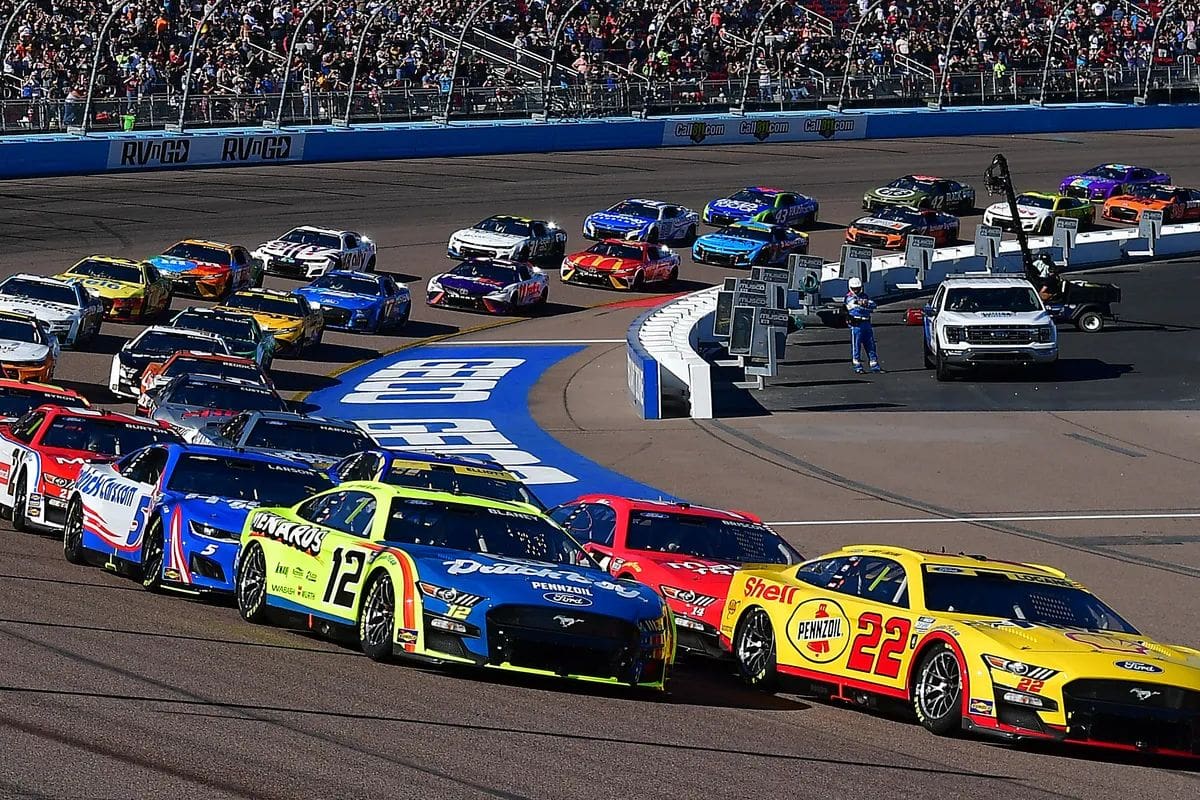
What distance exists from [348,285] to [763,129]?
1154 inches

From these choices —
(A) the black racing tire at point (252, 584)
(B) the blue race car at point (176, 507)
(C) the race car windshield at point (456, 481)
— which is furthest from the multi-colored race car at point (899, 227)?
(A) the black racing tire at point (252, 584)

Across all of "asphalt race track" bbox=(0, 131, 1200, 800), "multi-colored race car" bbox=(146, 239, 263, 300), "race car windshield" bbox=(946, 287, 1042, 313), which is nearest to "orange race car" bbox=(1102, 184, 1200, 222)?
"asphalt race track" bbox=(0, 131, 1200, 800)

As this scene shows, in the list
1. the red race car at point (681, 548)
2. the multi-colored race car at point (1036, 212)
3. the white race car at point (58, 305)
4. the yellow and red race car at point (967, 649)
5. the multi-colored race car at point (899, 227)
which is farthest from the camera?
the multi-colored race car at point (1036, 212)

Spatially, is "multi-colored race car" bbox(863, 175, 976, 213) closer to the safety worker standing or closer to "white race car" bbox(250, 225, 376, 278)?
"white race car" bbox(250, 225, 376, 278)

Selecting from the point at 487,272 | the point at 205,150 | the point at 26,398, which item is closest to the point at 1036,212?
the point at 487,272

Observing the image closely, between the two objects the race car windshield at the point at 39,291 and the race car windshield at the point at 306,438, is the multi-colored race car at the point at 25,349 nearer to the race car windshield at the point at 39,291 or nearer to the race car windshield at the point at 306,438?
the race car windshield at the point at 39,291

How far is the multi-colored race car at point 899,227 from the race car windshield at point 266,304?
19.1 metres

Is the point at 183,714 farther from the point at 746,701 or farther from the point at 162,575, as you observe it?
the point at 162,575

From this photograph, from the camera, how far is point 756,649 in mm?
13062

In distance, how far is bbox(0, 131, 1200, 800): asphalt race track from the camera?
8844mm

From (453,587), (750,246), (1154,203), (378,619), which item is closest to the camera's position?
(453,587)

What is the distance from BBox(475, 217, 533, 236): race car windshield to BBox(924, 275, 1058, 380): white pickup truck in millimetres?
14784

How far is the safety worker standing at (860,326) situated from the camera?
32625 mm

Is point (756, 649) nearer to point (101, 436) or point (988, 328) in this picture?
point (101, 436)
